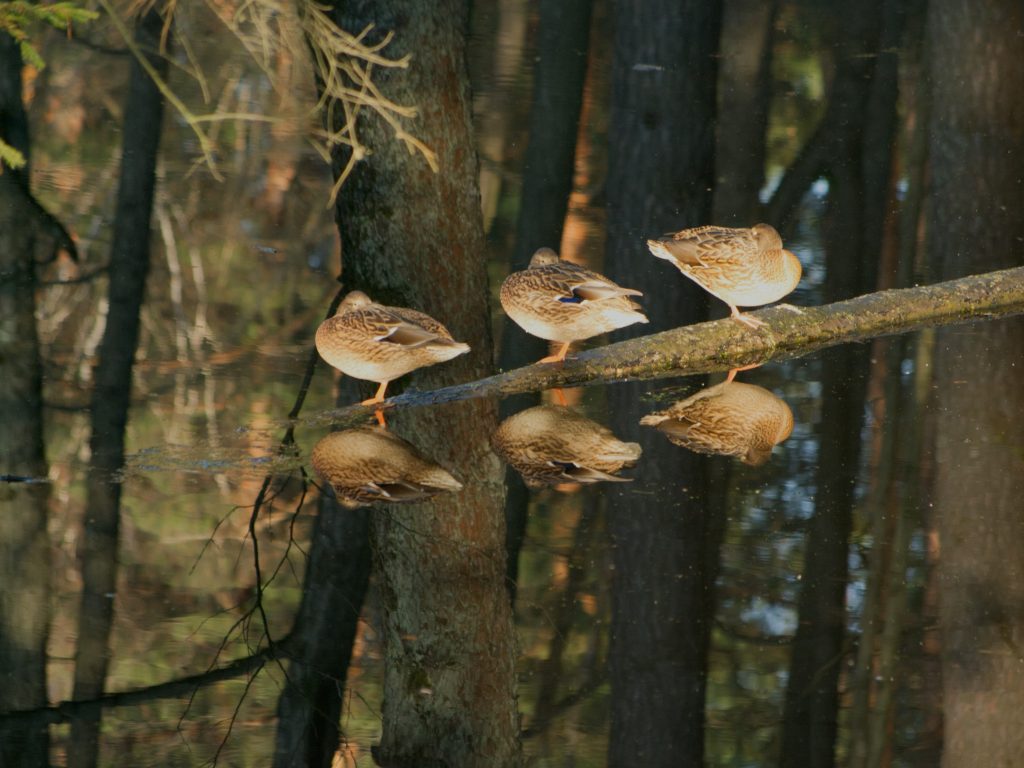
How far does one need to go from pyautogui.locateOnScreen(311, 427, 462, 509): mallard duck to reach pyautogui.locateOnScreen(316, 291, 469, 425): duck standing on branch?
1.13 ft

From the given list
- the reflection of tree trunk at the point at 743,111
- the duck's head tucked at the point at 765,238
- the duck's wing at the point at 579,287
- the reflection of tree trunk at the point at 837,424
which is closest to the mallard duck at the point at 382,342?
the duck's wing at the point at 579,287

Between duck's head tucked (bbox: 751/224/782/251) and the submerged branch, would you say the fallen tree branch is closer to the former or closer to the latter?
the submerged branch

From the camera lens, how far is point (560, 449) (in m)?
7.54

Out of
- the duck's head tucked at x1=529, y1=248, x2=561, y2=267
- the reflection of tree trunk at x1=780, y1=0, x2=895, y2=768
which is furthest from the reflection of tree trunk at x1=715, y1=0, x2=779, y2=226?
the duck's head tucked at x1=529, y1=248, x2=561, y2=267

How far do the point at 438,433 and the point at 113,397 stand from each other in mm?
2206

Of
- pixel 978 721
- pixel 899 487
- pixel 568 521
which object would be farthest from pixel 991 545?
pixel 568 521

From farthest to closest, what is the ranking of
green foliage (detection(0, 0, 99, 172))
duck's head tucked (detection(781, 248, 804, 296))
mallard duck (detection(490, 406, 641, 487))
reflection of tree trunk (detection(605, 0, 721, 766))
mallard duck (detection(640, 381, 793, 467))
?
1. duck's head tucked (detection(781, 248, 804, 296))
2. mallard duck (detection(640, 381, 793, 467))
3. mallard duck (detection(490, 406, 641, 487))
4. reflection of tree trunk (detection(605, 0, 721, 766))
5. green foliage (detection(0, 0, 99, 172))

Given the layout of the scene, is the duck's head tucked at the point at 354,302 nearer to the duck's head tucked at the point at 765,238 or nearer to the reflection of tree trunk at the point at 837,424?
the duck's head tucked at the point at 765,238

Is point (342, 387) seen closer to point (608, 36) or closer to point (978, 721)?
point (978, 721)

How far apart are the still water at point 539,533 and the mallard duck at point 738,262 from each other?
0.59 metres

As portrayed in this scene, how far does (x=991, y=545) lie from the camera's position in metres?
6.70

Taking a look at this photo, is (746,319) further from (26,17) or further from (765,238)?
(26,17)

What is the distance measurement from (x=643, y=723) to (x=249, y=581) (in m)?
1.89

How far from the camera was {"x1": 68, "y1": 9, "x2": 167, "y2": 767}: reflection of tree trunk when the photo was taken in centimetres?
564
